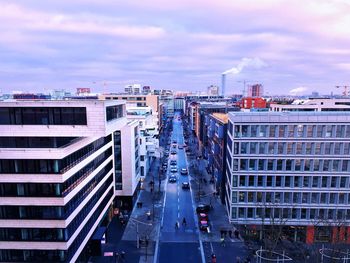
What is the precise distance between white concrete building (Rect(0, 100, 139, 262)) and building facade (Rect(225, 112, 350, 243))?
87.1 ft

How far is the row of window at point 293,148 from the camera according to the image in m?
54.0

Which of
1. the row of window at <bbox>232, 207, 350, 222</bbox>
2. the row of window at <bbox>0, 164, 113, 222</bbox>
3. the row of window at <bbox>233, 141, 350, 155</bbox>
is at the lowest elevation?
the row of window at <bbox>232, 207, 350, 222</bbox>

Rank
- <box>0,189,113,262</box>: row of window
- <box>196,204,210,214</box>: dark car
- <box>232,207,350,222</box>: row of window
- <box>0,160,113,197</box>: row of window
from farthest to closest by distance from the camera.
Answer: <box>196,204,210,214</box>: dark car → <box>232,207,350,222</box>: row of window → <box>0,189,113,262</box>: row of window → <box>0,160,113,197</box>: row of window

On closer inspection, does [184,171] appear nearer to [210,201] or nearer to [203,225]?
[210,201]

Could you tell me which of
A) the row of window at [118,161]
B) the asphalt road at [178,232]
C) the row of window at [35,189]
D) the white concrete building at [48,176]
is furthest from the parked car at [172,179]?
the row of window at [35,189]

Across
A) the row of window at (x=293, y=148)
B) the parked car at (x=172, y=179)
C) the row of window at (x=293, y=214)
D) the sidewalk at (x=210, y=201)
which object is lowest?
the sidewalk at (x=210, y=201)

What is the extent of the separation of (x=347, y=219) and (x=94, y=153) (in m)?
48.0

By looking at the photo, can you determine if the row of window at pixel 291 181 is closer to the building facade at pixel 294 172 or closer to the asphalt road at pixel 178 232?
the building facade at pixel 294 172

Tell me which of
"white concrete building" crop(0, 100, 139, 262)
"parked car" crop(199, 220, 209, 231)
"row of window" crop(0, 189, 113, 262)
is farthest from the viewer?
"parked car" crop(199, 220, 209, 231)

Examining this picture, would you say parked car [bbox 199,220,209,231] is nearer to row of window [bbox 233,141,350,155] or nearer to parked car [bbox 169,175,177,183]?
row of window [bbox 233,141,350,155]

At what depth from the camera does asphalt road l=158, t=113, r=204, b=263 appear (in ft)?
A: 162

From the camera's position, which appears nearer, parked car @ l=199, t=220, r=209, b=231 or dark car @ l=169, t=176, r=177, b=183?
parked car @ l=199, t=220, r=209, b=231

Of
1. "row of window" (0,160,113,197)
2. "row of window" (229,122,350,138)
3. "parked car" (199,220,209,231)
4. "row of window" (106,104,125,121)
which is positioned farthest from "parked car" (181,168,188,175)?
"row of window" (0,160,113,197)

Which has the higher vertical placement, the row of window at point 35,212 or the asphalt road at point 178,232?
the row of window at point 35,212
